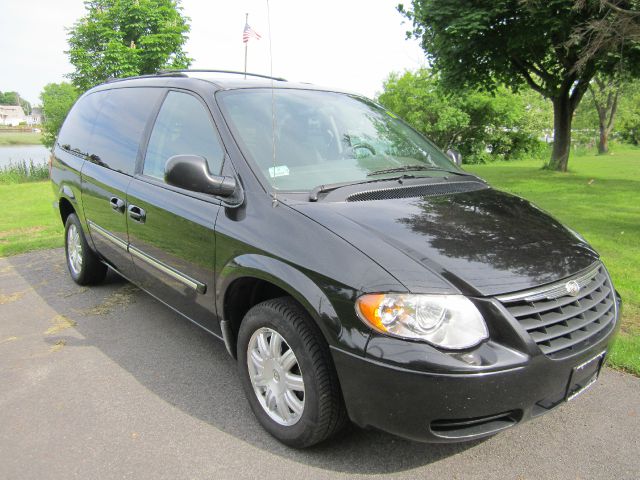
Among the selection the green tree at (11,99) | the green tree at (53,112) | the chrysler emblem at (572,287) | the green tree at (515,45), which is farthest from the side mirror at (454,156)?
the green tree at (11,99)

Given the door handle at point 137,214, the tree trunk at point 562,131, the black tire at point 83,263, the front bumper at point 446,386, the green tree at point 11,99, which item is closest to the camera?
the front bumper at point 446,386

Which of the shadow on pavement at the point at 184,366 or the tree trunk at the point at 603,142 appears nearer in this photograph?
the shadow on pavement at the point at 184,366

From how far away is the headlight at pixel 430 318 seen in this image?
204cm

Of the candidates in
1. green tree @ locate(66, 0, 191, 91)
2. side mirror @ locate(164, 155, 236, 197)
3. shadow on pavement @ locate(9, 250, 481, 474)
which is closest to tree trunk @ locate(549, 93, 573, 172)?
shadow on pavement @ locate(9, 250, 481, 474)

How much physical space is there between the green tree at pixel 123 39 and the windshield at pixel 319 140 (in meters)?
28.7

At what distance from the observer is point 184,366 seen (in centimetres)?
352

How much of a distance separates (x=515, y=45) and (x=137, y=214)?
12.5 metres

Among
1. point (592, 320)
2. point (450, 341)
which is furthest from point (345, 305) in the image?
point (592, 320)

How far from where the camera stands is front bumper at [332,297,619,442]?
200 cm

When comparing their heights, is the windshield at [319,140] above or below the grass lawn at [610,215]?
above

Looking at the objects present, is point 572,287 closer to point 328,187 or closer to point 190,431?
point 328,187

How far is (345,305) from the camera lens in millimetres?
2164

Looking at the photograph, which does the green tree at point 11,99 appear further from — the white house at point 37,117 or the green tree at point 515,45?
the green tree at point 515,45

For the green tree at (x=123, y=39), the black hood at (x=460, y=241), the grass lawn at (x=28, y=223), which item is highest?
the green tree at (x=123, y=39)
